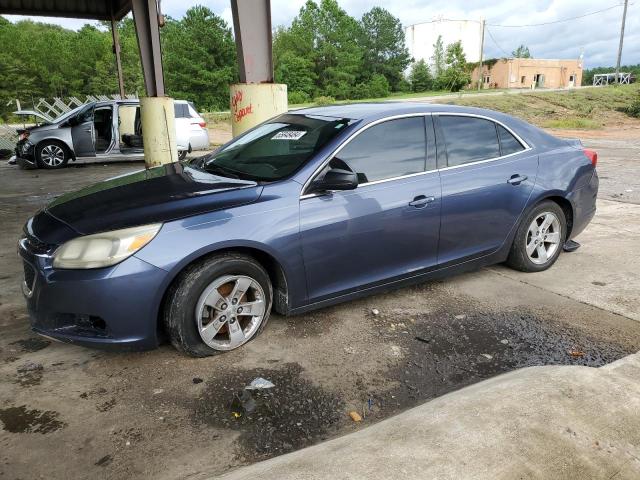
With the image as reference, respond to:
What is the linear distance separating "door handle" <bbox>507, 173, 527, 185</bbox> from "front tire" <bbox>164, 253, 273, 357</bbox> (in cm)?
228

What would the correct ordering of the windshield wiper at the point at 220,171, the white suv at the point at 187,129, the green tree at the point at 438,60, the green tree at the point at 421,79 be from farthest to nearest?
1. the green tree at the point at 438,60
2. the green tree at the point at 421,79
3. the white suv at the point at 187,129
4. the windshield wiper at the point at 220,171

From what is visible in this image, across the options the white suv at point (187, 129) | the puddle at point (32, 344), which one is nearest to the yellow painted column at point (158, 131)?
the white suv at point (187, 129)

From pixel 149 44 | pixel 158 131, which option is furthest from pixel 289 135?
pixel 149 44

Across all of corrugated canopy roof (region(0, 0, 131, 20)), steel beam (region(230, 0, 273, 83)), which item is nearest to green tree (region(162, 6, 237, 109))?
corrugated canopy roof (region(0, 0, 131, 20))

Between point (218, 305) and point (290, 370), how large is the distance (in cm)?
61

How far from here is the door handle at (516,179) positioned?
4340 mm

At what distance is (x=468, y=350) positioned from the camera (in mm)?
3447

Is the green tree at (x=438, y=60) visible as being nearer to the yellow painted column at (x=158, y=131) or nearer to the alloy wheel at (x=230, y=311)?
the yellow painted column at (x=158, y=131)

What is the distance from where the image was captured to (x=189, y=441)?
2.53 meters

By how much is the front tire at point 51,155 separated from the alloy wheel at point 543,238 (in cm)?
1148

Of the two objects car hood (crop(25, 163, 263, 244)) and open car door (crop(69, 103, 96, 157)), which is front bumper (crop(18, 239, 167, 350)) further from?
open car door (crop(69, 103, 96, 157))

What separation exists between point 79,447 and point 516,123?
415 centimetres

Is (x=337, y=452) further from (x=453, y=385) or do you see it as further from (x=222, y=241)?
(x=222, y=241)

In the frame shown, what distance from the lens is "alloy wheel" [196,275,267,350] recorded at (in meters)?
3.20
